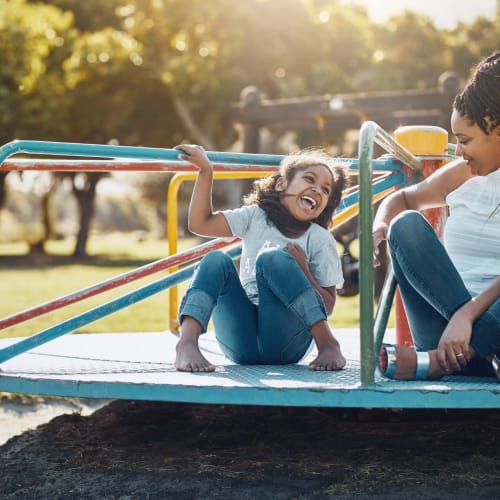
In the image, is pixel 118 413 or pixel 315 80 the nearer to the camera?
pixel 118 413

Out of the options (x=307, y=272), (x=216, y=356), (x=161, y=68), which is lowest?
(x=216, y=356)

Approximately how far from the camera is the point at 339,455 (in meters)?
2.41

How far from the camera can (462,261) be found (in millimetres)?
2207

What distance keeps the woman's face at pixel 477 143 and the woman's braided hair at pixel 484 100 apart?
1 centimetres

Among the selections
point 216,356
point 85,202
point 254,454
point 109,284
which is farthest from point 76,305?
point 85,202

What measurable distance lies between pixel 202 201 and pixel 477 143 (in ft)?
2.64

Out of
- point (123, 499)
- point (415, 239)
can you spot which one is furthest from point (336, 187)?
point (123, 499)

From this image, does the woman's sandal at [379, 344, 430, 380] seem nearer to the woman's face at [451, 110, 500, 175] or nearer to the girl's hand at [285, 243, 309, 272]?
the girl's hand at [285, 243, 309, 272]

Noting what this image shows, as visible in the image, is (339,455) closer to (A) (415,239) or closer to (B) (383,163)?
(A) (415,239)

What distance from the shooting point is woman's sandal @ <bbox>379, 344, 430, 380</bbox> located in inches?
80.1

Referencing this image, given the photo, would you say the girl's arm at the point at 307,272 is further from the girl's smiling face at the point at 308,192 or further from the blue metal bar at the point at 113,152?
the blue metal bar at the point at 113,152

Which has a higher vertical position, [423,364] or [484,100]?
[484,100]

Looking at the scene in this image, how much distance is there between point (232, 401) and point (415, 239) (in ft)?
2.02

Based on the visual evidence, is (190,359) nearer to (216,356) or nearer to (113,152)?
(216,356)
